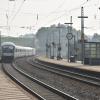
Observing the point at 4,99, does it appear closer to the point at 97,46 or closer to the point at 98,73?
the point at 98,73

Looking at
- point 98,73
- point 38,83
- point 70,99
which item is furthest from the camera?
point 98,73

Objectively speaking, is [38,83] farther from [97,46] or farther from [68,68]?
[97,46]

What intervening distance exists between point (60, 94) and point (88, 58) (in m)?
32.8

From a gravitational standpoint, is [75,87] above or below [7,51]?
below

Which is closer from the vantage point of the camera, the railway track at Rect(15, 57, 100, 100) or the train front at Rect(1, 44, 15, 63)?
the railway track at Rect(15, 57, 100, 100)

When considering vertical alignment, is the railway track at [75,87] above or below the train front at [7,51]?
below

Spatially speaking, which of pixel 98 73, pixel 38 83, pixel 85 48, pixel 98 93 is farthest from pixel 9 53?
pixel 98 93

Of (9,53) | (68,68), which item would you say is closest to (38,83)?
(68,68)

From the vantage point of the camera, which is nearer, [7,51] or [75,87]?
[75,87]

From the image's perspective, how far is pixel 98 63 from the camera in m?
51.5

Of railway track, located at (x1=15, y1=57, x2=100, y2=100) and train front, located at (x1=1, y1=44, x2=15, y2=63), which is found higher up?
train front, located at (x1=1, y1=44, x2=15, y2=63)

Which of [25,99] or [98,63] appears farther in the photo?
[98,63]

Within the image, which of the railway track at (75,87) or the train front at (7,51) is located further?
the train front at (7,51)

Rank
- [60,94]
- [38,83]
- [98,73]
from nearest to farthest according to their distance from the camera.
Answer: [60,94] < [38,83] < [98,73]
